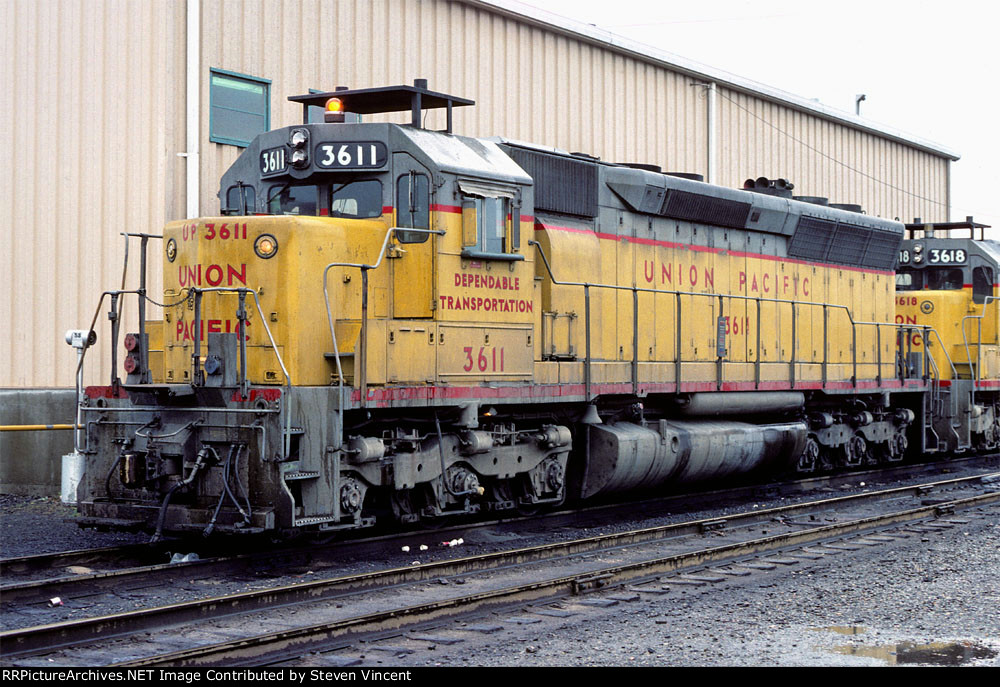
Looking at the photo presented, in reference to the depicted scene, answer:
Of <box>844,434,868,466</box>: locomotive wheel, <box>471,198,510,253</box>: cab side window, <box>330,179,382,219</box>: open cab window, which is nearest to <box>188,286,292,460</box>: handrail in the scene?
<box>330,179,382,219</box>: open cab window

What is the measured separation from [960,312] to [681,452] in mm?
8218

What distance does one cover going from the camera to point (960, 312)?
18.0 meters

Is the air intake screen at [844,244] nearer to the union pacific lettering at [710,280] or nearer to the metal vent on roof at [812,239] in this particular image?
the metal vent on roof at [812,239]

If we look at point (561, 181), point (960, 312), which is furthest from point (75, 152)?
point (960, 312)

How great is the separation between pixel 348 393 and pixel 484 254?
1944mm

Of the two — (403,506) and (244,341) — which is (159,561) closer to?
(244,341)

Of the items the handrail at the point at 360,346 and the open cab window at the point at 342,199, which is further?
the open cab window at the point at 342,199

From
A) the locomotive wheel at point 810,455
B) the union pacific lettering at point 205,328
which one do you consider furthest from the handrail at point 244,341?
the locomotive wheel at point 810,455

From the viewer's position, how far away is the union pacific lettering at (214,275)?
8.94 m

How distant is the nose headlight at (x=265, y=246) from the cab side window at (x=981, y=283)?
13.2 metres

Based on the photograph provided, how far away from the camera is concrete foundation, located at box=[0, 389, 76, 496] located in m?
12.7

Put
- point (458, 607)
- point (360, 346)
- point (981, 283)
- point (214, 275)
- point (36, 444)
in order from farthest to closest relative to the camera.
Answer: point (981, 283) < point (36, 444) < point (214, 275) < point (360, 346) < point (458, 607)

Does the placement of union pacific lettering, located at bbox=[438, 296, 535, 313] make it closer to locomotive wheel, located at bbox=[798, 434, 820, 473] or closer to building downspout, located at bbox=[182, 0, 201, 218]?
building downspout, located at bbox=[182, 0, 201, 218]
